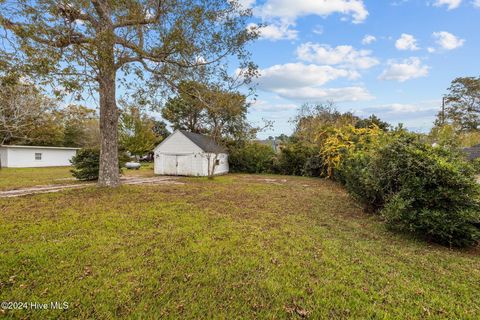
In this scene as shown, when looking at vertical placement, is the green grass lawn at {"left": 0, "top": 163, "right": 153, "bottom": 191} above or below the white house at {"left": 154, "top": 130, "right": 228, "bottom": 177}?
below

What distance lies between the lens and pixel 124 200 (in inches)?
301

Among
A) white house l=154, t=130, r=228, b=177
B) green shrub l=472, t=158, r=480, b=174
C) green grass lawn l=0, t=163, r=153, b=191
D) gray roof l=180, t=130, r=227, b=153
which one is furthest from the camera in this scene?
gray roof l=180, t=130, r=227, b=153

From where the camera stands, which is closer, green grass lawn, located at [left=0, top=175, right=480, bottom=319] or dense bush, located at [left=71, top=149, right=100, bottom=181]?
green grass lawn, located at [left=0, top=175, right=480, bottom=319]

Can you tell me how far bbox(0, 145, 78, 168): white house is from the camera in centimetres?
2239

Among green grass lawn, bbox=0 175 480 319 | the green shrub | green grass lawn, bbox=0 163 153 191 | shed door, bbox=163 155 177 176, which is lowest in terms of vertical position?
green grass lawn, bbox=0 175 480 319

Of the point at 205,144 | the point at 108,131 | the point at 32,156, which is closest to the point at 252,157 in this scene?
the point at 205,144

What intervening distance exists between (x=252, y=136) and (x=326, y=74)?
688 centimetres

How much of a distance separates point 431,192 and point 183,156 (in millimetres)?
16622

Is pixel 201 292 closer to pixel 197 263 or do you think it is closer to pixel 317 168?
pixel 197 263

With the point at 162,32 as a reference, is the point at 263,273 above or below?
below

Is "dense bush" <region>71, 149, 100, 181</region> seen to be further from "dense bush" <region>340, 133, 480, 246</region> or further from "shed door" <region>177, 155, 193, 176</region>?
"dense bush" <region>340, 133, 480, 246</region>

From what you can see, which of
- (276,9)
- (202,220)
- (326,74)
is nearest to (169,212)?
(202,220)

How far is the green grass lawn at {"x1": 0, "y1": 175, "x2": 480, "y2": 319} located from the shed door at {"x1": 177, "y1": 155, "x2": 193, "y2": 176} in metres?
12.8

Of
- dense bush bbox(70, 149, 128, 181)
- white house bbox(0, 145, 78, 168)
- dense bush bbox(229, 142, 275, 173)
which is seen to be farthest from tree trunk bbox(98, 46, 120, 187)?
white house bbox(0, 145, 78, 168)
